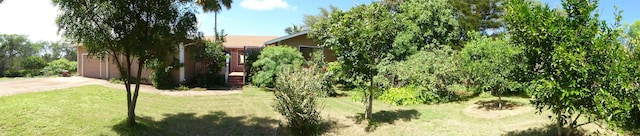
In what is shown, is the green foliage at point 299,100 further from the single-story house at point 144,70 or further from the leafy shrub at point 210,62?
the leafy shrub at point 210,62

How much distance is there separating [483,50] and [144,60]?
10.2 m

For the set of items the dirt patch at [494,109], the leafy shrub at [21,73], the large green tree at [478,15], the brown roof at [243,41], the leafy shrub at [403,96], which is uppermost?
the large green tree at [478,15]

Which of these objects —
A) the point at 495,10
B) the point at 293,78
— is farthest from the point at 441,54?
the point at 495,10

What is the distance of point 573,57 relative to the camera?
17.3ft

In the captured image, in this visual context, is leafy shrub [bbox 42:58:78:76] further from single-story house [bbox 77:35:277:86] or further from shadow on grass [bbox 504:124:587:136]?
shadow on grass [bbox 504:124:587:136]

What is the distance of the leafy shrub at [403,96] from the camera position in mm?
13227

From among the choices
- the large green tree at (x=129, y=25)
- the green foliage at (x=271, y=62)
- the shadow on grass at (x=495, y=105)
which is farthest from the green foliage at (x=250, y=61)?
the shadow on grass at (x=495, y=105)

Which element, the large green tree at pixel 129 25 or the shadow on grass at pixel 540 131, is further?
the shadow on grass at pixel 540 131

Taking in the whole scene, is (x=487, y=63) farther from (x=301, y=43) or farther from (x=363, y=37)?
(x=301, y=43)

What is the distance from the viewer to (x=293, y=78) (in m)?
8.59

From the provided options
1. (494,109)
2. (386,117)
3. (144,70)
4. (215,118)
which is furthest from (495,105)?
(144,70)

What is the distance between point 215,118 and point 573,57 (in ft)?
29.3

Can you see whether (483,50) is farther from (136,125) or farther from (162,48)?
(136,125)

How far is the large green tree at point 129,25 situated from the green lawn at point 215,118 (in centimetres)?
118
